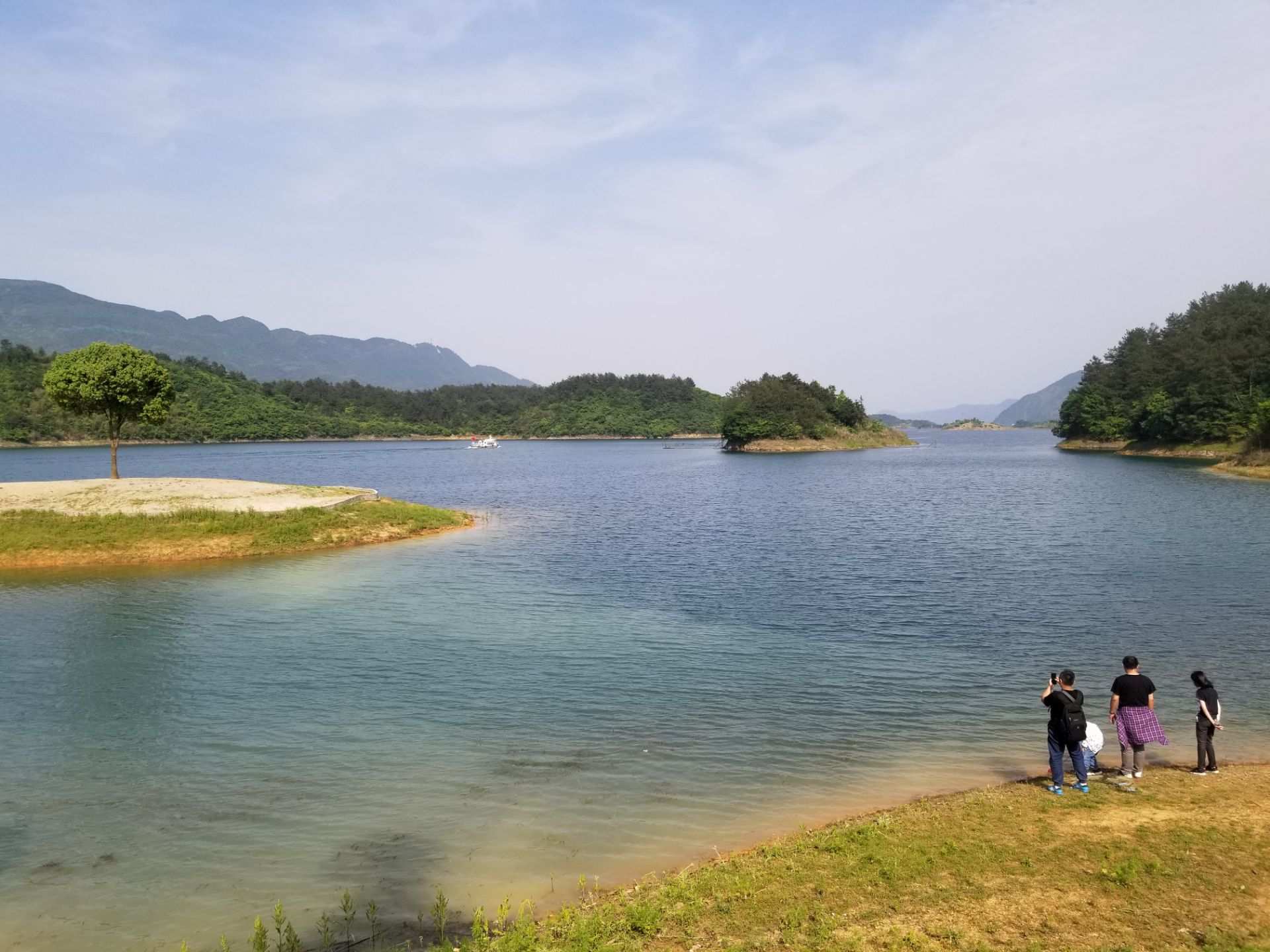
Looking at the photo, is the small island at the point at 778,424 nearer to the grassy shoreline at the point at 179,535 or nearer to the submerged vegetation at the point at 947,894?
the grassy shoreline at the point at 179,535

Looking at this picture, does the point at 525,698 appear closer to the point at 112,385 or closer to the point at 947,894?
the point at 947,894

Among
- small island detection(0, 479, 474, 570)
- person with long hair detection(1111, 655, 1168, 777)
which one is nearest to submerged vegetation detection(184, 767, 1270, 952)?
person with long hair detection(1111, 655, 1168, 777)

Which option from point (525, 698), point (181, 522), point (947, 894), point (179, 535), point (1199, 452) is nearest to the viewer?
point (947, 894)

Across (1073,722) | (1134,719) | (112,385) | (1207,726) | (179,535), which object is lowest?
(1207,726)

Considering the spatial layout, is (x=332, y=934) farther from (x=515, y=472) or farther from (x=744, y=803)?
(x=515, y=472)

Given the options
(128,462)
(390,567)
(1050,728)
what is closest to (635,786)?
(1050,728)

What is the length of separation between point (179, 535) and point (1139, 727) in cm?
4316

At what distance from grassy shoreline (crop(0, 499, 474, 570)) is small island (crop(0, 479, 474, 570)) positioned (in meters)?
0.05

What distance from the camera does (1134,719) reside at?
14.0 meters

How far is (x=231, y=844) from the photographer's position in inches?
502

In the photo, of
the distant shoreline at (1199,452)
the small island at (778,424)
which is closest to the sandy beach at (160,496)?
the distant shoreline at (1199,452)

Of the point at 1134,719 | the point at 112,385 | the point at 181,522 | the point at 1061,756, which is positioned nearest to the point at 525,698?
the point at 1061,756

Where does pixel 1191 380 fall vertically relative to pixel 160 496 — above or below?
above

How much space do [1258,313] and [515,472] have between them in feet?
389
